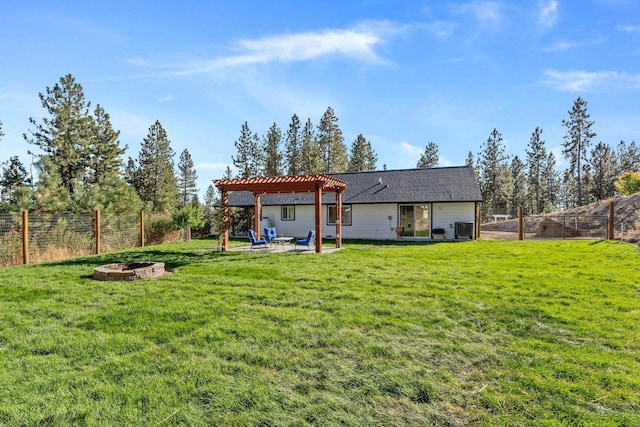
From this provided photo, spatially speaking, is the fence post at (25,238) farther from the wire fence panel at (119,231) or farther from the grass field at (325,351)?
the grass field at (325,351)

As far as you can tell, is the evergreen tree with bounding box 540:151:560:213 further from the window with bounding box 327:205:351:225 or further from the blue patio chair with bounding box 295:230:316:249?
the blue patio chair with bounding box 295:230:316:249

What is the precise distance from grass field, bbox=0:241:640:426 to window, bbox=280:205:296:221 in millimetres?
13767

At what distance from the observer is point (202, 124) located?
51.1 ft

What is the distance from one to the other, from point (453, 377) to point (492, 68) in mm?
11556

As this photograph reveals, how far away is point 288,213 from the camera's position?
20875mm

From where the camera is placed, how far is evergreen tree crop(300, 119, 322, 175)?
34.7 m

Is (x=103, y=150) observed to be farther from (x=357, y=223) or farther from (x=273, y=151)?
(x=357, y=223)

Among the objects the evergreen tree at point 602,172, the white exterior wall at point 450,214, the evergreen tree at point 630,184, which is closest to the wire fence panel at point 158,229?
the white exterior wall at point 450,214

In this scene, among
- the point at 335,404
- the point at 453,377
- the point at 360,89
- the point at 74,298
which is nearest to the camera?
the point at 335,404

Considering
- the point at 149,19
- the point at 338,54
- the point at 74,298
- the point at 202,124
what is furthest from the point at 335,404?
the point at 202,124

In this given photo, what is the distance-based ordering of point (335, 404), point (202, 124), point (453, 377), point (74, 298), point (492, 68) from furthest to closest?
1. point (202, 124)
2. point (492, 68)
3. point (74, 298)
4. point (453, 377)
5. point (335, 404)

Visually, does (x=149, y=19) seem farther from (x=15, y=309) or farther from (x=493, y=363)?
(x=493, y=363)

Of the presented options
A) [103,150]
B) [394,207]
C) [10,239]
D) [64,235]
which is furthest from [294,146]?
[10,239]

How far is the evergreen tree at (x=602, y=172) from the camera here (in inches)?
1561
